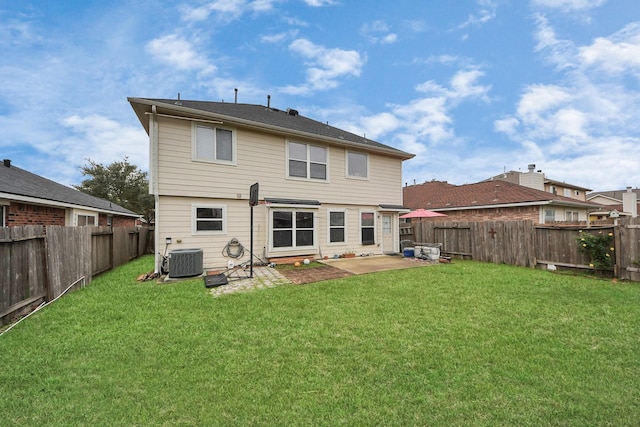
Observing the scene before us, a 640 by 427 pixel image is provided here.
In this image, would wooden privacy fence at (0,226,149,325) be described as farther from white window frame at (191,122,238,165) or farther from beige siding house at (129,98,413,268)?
white window frame at (191,122,238,165)

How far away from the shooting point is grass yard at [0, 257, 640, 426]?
2.12 metres

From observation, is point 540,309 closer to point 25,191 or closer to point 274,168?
point 274,168

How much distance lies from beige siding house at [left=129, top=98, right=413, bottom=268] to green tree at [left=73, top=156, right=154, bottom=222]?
23617 mm

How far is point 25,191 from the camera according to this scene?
854 cm

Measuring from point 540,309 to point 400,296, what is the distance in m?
2.40

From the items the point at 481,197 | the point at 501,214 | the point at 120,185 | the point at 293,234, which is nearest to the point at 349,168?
the point at 293,234

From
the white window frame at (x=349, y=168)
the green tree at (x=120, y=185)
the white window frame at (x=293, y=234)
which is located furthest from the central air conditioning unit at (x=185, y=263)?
the green tree at (x=120, y=185)

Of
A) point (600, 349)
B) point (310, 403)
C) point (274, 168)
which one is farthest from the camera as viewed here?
point (274, 168)

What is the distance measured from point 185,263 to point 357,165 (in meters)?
7.98

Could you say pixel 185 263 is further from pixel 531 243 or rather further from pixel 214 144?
pixel 531 243

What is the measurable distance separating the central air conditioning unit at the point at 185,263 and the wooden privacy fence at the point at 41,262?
1.93 m

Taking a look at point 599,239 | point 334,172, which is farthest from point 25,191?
point 599,239

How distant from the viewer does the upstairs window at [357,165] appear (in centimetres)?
1152

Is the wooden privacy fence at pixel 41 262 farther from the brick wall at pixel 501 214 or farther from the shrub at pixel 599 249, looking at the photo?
the brick wall at pixel 501 214
